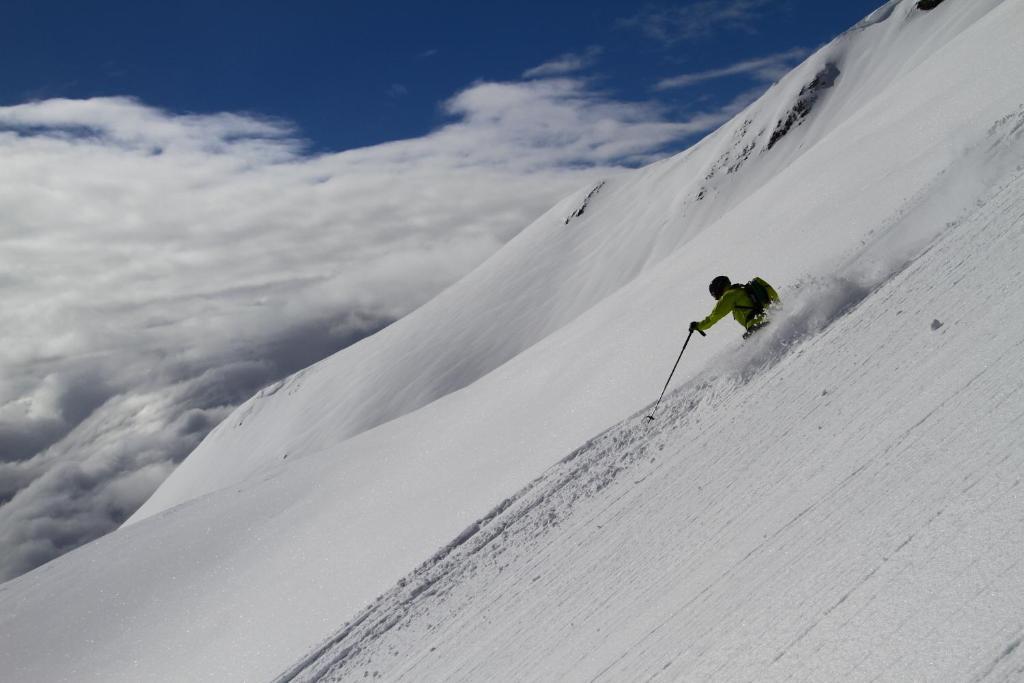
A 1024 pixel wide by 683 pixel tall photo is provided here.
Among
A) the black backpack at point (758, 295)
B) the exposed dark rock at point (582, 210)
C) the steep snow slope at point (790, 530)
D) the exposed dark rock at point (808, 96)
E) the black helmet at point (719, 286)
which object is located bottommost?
the steep snow slope at point (790, 530)

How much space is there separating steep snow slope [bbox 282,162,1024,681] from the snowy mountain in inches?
1.0

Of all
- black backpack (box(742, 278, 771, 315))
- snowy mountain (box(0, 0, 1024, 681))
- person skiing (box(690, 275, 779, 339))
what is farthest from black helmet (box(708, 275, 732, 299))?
snowy mountain (box(0, 0, 1024, 681))

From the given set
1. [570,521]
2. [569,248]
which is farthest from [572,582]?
[569,248]

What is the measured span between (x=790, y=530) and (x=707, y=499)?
128 centimetres

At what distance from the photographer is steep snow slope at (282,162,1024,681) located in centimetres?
439

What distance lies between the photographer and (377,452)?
706 inches

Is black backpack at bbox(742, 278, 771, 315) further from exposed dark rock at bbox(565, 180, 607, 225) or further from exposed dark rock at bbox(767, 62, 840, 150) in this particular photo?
exposed dark rock at bbox(565, 180, 607, 225)

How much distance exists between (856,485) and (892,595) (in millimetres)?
1257

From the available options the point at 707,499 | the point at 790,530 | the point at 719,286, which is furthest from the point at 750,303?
the point at 790,530

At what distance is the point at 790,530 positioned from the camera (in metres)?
5.70

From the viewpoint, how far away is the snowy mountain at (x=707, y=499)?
4816 millimetres

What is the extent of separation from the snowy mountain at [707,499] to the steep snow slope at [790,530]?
0.08ft

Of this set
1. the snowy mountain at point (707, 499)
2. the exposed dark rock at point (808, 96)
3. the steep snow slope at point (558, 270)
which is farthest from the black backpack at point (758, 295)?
the exposed dark rock at point (808, 96)

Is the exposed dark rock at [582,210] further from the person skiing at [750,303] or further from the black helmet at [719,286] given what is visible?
the person skiing at [750,303]
